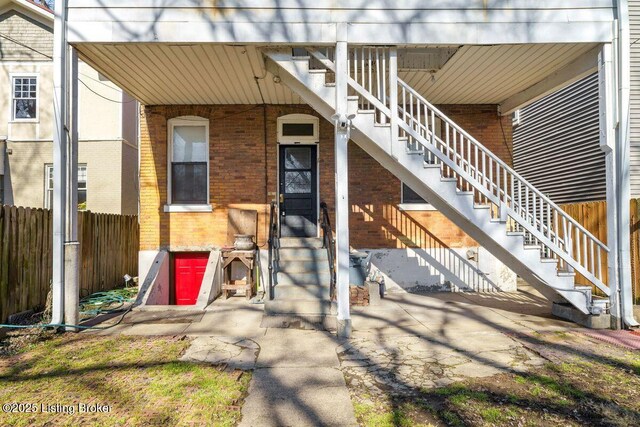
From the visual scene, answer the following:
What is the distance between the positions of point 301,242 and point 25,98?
1230cm

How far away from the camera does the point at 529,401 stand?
11.4 feet

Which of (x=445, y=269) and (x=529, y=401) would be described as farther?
(x=445, y=269)

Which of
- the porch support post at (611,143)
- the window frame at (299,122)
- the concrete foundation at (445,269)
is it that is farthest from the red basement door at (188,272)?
the porch support post at (611,143)

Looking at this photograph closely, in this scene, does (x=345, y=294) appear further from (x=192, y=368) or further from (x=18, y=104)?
(x=18, y=104)

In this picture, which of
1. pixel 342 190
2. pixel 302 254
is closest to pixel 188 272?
pixel 302 254

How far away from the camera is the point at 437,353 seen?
4.72 metres

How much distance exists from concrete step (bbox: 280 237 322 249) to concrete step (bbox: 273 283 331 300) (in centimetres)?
124

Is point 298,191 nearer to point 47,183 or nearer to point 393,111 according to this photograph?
point 393,111

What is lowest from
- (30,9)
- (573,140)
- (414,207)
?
(414,207)

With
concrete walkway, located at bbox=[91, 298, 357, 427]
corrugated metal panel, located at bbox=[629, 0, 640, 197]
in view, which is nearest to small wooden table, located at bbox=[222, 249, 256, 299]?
concrete walkway, located at bbox=[91, 298, 357, 427]

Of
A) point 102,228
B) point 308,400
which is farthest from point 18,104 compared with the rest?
point 308,400

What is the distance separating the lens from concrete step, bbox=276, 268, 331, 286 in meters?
6.94

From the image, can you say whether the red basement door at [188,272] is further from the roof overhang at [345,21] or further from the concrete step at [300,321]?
the roof overhang at [345,21]

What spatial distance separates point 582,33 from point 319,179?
5.38 metres
